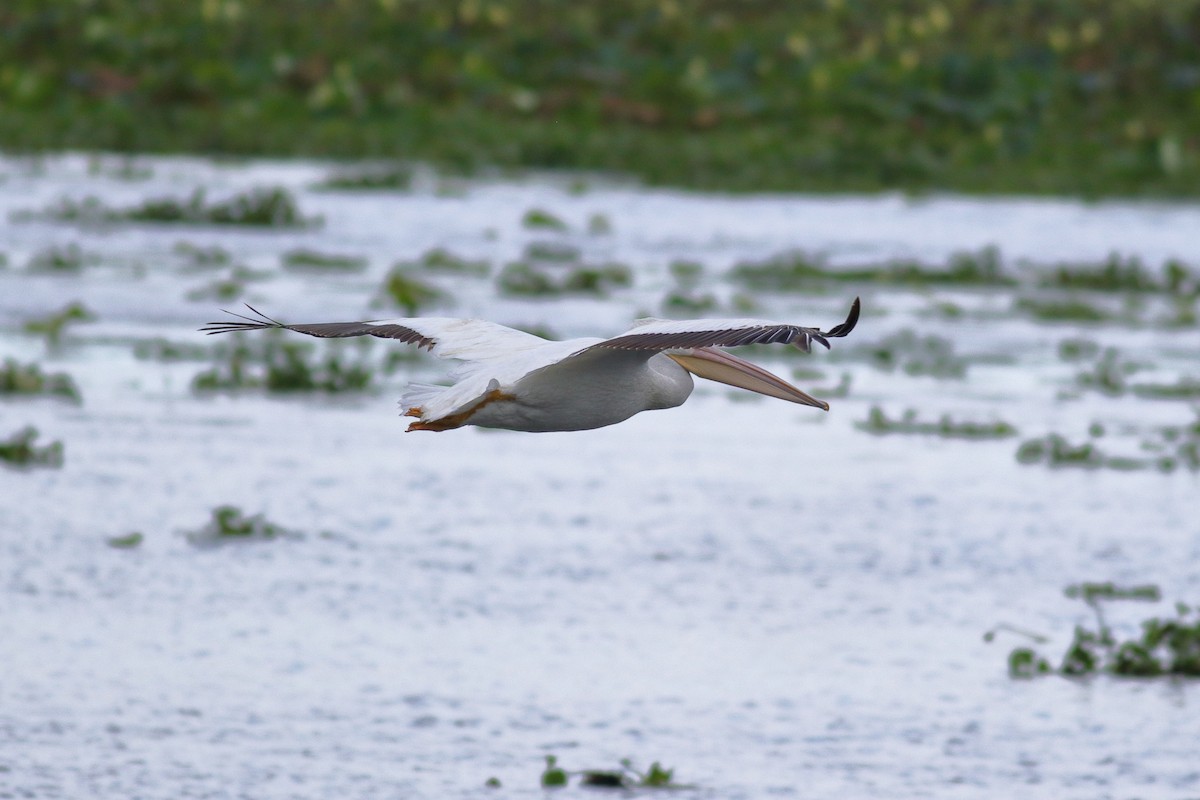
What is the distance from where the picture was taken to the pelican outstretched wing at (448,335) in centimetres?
567

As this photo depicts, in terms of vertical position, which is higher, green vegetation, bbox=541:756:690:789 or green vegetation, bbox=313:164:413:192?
green vegetation, bbox=313:164:413:192

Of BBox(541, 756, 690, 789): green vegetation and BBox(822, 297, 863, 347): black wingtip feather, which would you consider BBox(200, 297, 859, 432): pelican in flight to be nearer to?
BBox(822, 297, 863, 347): black wingtip feather

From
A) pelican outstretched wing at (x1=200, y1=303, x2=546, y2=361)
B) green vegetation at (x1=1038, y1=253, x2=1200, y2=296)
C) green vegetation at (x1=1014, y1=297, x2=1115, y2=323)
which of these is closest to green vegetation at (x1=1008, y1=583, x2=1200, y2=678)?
pelican outstretched wing at (x1=200, y1=303, x2=546, y2=361)

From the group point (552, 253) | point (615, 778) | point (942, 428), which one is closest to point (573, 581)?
point (615, 778)

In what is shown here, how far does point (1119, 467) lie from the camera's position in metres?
11.2

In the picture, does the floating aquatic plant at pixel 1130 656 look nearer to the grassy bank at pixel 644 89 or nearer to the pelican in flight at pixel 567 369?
the pelican in flight at pixel 567 369

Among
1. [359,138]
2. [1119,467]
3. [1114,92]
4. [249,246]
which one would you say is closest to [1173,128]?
[1114,92]

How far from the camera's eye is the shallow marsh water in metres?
6.79

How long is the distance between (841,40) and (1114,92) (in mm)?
3818

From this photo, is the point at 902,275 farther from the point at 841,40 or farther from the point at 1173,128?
the point at 841,40

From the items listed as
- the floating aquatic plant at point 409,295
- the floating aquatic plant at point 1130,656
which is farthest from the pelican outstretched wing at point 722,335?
the floating aquatic plant at point 409,295

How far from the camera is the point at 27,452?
10203 millimetres

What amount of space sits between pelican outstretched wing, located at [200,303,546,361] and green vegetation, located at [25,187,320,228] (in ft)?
45.1

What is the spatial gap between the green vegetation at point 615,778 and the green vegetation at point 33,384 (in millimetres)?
6111
